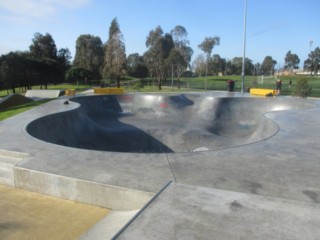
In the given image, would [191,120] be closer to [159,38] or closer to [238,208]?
[238,208]

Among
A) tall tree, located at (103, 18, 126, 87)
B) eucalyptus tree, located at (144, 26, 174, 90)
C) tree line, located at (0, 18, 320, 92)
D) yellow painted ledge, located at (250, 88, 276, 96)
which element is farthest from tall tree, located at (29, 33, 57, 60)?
yellow painted ledge, located at (250, 88, 276, 96)

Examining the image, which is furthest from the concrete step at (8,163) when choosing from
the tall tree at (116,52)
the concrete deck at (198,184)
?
the tall tree at (116,52)

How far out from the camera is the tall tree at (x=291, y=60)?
118562 mm

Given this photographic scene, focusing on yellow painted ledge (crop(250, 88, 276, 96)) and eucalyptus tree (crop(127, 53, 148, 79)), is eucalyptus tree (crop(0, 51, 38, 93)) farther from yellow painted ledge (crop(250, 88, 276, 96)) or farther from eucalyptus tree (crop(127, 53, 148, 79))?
yellow painted ledge (crop(250, 88, 276, 96))

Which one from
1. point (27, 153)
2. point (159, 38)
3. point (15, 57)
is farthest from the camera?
point (15, 57)

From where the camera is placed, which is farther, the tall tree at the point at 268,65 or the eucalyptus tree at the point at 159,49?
the tall tree at the point at 268,65

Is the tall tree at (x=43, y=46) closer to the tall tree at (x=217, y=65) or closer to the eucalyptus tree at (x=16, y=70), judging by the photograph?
the eucalyptus tree at (x=16, y=70)

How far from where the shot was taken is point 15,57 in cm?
4716

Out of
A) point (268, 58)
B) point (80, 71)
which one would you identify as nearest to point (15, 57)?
point (80, 71)

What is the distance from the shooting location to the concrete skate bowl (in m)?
11.6

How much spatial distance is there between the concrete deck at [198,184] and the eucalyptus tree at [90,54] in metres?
61.4

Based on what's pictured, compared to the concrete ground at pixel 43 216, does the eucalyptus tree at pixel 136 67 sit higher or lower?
higher

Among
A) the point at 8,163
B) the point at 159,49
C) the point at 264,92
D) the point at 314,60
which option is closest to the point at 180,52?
the point at 159,49

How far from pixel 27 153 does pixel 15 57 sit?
48.4 m
